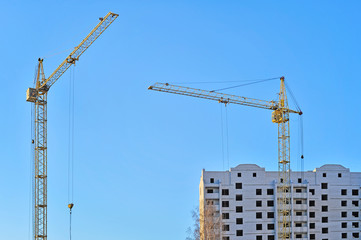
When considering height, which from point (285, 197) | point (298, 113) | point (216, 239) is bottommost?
point (216, 239)

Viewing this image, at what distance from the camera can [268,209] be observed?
63875mm

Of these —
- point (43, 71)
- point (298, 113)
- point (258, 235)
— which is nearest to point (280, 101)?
point (298, 113)

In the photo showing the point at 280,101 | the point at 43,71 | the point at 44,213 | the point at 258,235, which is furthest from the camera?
the point at 280,101

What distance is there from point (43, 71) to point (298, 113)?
1476 inches

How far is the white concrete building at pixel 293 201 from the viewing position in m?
62.8

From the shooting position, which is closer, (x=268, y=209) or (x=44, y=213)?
(x=44, y=213)

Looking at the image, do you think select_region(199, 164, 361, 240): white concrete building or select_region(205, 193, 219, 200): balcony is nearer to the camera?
select_region(205, 193, 219, 200): balcony

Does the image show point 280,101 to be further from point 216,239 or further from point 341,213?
point 216,239

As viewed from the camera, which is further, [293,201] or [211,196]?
[293,201]

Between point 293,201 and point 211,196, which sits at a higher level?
point 211,196

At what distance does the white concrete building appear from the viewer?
206 ft

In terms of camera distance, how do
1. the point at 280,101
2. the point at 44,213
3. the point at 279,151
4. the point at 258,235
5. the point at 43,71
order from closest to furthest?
the point at 44,213, the point at 43,71, the point at 258,235, the point at 279,151, the point at 280,101

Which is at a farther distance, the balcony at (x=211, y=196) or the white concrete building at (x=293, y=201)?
the white concrete building at (x=293, y=201)

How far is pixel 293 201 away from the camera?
211ft
